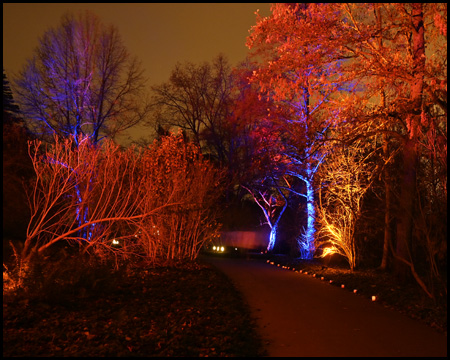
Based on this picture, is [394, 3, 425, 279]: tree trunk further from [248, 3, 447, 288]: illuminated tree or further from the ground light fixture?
the ground light fixture

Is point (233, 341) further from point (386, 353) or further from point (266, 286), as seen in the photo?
point (266, 286)

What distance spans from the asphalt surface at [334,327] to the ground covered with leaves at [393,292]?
1.08ft

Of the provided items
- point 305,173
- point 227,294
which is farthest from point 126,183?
point 305,173

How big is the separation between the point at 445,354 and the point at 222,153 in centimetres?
3499

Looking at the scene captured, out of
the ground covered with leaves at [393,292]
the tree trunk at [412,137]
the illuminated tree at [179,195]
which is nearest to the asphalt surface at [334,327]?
the ground covered with leaves at [393,292]

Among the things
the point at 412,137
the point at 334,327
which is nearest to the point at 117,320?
the point at 334,327

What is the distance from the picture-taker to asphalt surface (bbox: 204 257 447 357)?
6.46 meters

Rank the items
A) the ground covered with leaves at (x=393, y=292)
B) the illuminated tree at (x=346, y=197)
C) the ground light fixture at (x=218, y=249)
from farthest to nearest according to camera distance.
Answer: the ground light fixture at (x=218, y=249) < the illuminated tree at (x=346, y=197) < the ground covered with leaves at (x=393, y=292)

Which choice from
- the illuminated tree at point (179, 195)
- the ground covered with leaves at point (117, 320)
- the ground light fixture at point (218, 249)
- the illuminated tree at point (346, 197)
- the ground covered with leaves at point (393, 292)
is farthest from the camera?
the ground light fixture at point (218, 249)

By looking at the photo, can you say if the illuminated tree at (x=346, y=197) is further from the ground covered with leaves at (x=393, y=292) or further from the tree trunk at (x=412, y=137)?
the tree trunk at (x=412, y=137)

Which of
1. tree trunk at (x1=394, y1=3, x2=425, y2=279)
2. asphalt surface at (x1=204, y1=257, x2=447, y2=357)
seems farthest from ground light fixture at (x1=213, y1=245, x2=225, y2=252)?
asphalt surface at (x1=204, y1=257, x2=447, y2=357)

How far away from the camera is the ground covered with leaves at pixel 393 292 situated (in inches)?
339

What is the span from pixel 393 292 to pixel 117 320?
7.62 metres

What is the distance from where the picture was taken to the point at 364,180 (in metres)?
17.3
